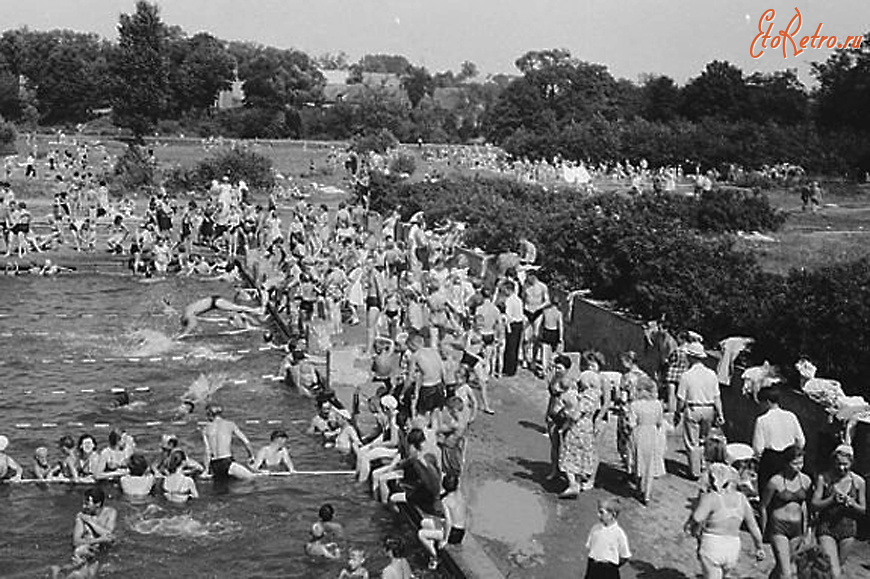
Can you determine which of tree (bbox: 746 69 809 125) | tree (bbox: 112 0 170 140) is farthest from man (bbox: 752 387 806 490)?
tree (bbox: 746 69 809 125)

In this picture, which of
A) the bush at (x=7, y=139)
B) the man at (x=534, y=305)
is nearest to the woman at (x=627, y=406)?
the man at (x=534, y=305)

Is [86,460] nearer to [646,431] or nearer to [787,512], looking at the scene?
[646,431]

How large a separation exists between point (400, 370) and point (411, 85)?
463 feet

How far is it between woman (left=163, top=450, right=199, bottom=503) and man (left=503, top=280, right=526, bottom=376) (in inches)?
233

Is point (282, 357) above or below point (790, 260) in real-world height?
below

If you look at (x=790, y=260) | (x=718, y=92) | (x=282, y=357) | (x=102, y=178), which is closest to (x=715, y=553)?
(x=282, y=357)

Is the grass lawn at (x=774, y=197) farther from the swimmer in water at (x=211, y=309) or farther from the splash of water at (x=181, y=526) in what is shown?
the splash of water at (x=181, y=526)

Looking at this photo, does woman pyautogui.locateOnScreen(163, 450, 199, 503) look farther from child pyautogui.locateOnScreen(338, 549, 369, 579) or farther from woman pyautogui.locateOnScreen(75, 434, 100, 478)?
child pyautogui.locateOnScreen(338, 549, 369, 579)

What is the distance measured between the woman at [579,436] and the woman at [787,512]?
281cm

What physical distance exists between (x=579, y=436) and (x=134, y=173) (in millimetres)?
41836

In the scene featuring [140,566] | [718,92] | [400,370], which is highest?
[718,92]

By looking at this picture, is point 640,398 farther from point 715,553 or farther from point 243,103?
point 243,103

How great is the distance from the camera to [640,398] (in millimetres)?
11641

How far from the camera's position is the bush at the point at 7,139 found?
195 feet
